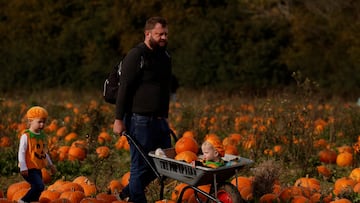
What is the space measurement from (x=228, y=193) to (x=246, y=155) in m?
3.45

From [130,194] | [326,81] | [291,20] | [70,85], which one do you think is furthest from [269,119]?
[70,85]

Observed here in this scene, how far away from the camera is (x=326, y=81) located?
18578 millimetres

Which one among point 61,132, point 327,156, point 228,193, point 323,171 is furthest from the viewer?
point 61,132

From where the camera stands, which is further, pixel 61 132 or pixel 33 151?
pixel 61 132

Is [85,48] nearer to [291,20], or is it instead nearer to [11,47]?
[11,47]

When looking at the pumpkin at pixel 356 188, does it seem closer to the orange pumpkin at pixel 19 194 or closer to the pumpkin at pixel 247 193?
the pumpkin at pixel 247 193

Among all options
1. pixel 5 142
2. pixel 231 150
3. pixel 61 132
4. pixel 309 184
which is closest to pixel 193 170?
pixel 309 184

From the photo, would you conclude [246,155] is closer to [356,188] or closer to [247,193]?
[356,188]

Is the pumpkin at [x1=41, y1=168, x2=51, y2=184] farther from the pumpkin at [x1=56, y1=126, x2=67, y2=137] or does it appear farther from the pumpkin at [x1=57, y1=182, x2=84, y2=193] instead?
the pumpkin at [x1=56, y1=126, x2=67, y2=137]

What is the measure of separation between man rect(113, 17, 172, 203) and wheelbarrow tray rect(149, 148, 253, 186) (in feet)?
1.27

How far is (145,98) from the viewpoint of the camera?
5.39 meters

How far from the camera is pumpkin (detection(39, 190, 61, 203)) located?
→ 5.46 metres

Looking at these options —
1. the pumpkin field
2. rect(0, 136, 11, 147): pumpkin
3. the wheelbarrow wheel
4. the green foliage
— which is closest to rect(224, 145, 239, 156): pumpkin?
the pumpkin field

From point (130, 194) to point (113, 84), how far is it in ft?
3.22
